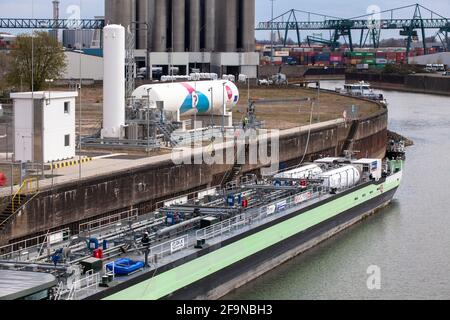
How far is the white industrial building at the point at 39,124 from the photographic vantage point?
88.9 feet

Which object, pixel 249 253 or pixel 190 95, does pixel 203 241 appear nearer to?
pixel 249 253

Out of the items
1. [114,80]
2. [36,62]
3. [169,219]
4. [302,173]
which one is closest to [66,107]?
[114,80]

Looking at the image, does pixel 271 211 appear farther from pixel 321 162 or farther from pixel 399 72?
pixel 399 72

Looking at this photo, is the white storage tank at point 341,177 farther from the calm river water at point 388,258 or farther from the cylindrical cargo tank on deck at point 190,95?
the cylindrical cargo tank on deck at point 190,95

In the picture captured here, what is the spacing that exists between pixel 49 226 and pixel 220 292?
201 inches

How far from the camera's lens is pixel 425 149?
2203 inches

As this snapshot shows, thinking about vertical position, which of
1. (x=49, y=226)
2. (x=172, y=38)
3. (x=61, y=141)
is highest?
(x=172, y=38)

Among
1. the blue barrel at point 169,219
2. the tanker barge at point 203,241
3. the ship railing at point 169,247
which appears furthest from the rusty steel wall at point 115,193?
the ship railing at point 169,247

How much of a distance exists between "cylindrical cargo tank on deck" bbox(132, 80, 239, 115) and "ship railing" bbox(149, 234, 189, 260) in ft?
56.3

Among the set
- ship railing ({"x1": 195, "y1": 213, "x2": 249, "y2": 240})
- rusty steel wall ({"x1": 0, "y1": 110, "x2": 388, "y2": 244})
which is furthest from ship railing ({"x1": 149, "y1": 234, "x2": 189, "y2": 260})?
rusty steel wall ({"x1": 0, "y1": 110, "x2": 388, "y2": 244})

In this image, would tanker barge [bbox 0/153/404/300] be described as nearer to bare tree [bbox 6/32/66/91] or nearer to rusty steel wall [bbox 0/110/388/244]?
rusty steel wall [bbox 0/110/388/244]

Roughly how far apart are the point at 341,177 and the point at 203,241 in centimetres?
1289

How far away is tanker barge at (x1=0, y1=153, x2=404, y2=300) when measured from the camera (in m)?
17.2

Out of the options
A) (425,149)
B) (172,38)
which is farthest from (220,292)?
(172,38)
